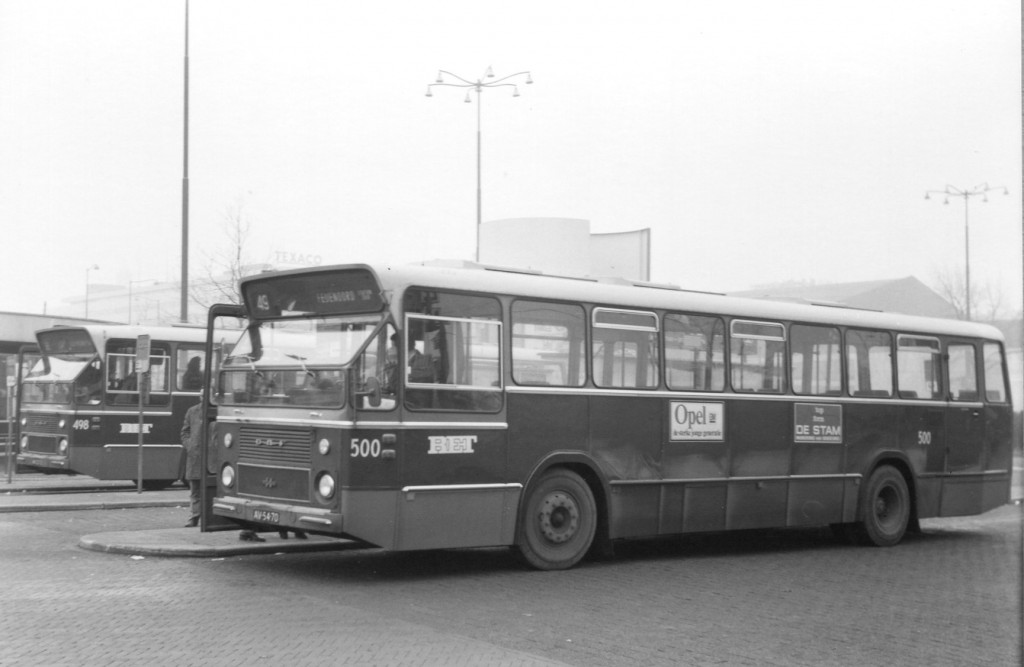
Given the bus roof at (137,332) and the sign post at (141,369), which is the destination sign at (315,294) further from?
the bus roof at (137,332)

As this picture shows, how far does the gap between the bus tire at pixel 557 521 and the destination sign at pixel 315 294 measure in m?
2.57

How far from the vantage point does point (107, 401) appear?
72.0 ft

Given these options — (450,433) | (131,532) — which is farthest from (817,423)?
(131,532)

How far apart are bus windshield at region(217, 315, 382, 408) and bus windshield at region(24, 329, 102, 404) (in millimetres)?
10236

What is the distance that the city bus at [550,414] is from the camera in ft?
37.1

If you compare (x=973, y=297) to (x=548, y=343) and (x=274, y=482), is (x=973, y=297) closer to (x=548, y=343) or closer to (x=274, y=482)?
(x=548, y=343)

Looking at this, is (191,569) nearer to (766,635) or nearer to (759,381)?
(766,635)

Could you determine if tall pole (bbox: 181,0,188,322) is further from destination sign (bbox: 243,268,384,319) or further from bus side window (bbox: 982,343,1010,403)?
bus side window (bbox: 982,343,1010,403)

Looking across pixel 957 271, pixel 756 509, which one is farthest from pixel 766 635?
pixel 957 271

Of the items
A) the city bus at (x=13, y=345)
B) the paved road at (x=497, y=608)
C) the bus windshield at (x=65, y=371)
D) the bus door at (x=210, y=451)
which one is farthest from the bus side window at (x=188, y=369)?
the bus door at (x=210, y=451)

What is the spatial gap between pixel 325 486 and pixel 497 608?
2052 millimetres

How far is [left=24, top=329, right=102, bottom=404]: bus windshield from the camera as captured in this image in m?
21.9

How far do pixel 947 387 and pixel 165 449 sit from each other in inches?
528

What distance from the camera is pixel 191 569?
1195cm
